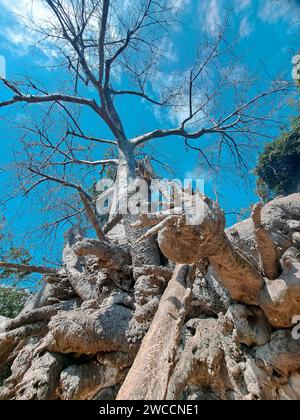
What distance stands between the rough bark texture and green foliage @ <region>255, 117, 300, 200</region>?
8.72 metres

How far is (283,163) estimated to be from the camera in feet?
Answer: 34.6

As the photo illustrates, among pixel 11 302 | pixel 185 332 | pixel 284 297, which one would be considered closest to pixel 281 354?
pixel 284 297

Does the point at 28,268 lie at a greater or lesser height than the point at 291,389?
greater

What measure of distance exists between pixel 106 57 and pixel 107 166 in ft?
8.55

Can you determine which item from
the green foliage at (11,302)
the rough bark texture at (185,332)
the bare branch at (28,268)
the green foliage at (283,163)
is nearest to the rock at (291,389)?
the rough bark texture at (185,332)

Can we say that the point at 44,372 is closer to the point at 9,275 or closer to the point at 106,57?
the point at 9,275

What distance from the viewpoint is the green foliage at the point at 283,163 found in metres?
10.3

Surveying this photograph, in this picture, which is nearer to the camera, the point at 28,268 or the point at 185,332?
the point at 185,332

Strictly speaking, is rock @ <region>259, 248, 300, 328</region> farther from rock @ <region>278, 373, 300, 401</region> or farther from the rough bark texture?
rock @ <region>278, 373, 300, 401</region>

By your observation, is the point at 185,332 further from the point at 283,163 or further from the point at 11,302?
the point at 283,163

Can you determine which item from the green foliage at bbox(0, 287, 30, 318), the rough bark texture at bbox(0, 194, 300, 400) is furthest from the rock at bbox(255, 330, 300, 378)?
the green foliage at bbox(0, 287, 30, 318)

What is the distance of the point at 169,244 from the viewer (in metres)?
1.50

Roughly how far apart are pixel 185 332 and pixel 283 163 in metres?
10.2

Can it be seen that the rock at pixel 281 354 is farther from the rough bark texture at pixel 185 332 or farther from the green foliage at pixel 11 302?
the green foliage at pixel 11 302
